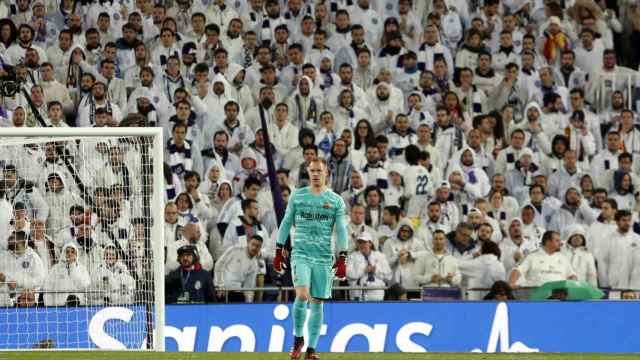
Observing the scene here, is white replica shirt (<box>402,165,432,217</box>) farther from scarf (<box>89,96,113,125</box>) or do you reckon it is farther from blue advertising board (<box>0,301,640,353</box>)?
scarf (<box>89,96,113,125</box>)

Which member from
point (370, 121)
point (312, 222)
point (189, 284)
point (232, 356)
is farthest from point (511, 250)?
point (312, 222)

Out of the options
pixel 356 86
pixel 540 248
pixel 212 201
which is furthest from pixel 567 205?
pixel 212 201

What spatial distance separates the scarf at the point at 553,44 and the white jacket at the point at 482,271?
5279mm

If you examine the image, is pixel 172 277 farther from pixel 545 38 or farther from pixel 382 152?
pixel 545 38

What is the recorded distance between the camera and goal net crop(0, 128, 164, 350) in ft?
57.4

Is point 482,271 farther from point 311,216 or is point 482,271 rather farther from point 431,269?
point 311,216

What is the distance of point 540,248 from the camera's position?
67.9 ft

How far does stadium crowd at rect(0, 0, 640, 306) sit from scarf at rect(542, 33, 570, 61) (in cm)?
5

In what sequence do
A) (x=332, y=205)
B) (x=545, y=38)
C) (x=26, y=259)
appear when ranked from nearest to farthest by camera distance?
(x=332, y=205) → (x=26, y=259) → (x=545, y=38)

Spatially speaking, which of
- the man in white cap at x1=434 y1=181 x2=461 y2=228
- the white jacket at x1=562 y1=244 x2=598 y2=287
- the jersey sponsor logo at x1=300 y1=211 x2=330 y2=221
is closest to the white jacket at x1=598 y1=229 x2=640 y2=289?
the white jacket at x1=562 y1=244 x2=598 y2=287

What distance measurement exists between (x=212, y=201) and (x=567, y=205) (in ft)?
17.3

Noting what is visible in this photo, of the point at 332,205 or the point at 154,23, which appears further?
the point at 154,23

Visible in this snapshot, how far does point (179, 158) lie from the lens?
852 inches

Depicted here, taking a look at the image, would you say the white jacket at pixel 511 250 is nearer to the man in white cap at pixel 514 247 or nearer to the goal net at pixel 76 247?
the man in white cap at pixel 514 247
